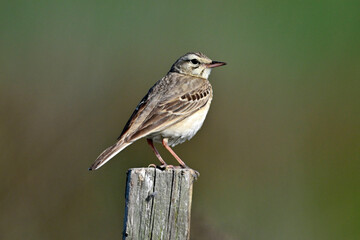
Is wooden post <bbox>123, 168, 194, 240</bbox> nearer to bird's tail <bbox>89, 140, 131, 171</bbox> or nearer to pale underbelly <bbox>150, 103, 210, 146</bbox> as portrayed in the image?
bird's tail <bbox>89, 140, 131, 171</bbox>

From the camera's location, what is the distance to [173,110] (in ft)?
21.4

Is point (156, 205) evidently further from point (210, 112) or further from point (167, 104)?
point (210, 112)

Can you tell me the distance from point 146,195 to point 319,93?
7306mm

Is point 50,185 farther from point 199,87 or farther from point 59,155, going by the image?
point 199,87

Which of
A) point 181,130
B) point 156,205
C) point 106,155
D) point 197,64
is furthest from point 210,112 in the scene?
point 156,205

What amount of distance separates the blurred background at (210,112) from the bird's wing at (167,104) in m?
1.56

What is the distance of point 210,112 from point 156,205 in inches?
215

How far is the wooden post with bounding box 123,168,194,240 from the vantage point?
14.2 ft

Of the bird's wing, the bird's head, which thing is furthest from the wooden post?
the bird's head

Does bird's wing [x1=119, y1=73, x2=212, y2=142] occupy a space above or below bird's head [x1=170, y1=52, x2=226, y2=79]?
below

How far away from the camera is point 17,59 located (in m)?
10.6

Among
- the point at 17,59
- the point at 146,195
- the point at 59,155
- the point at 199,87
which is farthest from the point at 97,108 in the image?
the point at 146,195

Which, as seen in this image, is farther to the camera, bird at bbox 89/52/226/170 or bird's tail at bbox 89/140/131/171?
bird at bbox 89/52/226/170

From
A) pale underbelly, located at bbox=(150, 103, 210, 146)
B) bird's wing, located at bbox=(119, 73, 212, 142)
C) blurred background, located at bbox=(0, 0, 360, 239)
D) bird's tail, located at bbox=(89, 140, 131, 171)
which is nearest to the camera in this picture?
bird's tail, located at bbox=(89, 140, 131, 171)
